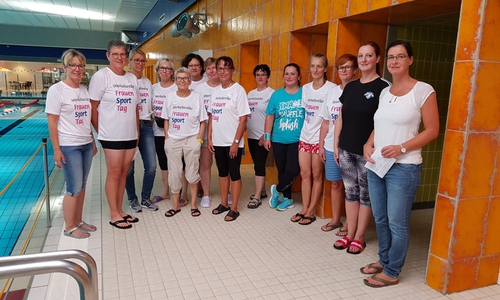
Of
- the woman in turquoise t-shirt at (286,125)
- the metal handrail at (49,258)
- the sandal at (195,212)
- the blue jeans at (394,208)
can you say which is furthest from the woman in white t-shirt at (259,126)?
the metal handrail at (49,258)

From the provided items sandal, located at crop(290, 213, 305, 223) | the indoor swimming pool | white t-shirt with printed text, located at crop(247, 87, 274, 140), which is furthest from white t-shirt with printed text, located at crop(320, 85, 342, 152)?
the indoor swimming pool

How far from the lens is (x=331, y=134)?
3.20 metres

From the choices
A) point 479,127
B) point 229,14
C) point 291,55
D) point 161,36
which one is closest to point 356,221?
point 479,127

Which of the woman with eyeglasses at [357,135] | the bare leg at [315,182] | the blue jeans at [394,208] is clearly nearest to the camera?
the blue jeans at [394,208]

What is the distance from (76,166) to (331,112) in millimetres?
2222

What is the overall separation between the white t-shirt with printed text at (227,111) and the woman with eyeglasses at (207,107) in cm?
23

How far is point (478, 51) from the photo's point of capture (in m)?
2.02

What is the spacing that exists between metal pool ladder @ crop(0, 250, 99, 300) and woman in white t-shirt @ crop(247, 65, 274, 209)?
285 cm

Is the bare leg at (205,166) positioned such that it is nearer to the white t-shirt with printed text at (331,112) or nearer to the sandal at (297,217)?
the sandal at (297,217)

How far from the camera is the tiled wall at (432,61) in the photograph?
364 centimetres

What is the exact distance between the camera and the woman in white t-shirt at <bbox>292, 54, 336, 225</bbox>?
10.8ft

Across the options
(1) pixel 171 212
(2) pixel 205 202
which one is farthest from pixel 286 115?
(1) pixel 171 212

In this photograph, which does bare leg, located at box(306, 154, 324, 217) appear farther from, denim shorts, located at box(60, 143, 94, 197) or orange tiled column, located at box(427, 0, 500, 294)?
denim shorts, located at box(60, 143, 94, 197)

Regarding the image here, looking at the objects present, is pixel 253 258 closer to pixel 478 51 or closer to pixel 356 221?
pixel 356 221
